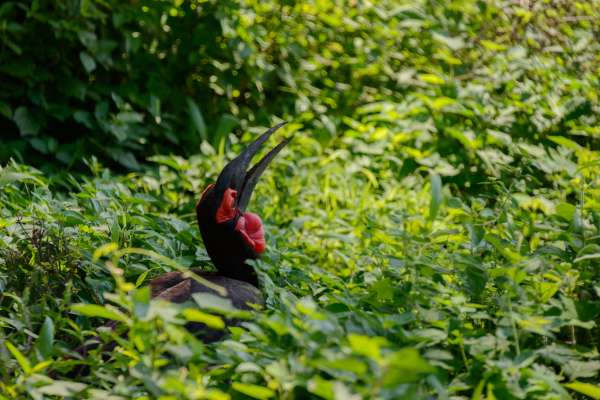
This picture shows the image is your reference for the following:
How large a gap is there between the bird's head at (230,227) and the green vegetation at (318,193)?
0.12 metres

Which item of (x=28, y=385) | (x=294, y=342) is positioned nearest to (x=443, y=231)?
(x=294, y=342)

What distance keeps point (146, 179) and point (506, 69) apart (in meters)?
2.10

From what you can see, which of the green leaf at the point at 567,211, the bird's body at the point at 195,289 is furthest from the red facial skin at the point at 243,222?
the green leaf at the point at 567,211

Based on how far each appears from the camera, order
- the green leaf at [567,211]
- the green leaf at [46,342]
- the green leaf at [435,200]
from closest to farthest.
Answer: the green leaf at [46,342]
the green leaf at [567,211]
the green leaf at [435,200]

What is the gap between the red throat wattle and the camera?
3230mm

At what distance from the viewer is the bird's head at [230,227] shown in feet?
10.6

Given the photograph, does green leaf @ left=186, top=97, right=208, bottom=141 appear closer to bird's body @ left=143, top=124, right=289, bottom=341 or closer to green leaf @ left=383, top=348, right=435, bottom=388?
bird's body @ left=143, top=124, right=289, bottom=341

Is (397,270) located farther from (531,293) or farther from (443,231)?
(531,293)

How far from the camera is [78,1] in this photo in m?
5.11

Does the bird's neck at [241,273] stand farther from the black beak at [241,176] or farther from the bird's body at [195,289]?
the black beak at [241,176]

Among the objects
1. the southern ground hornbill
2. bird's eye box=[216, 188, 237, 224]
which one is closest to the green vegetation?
the southern ground hornbill

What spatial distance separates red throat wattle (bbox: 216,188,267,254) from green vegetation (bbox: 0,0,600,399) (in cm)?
10

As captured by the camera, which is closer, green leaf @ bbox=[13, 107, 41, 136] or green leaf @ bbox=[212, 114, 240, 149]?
green leaf @ bbox=[13, 107, 41, 136]

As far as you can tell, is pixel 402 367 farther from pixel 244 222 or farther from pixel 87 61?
pixel 87 61
